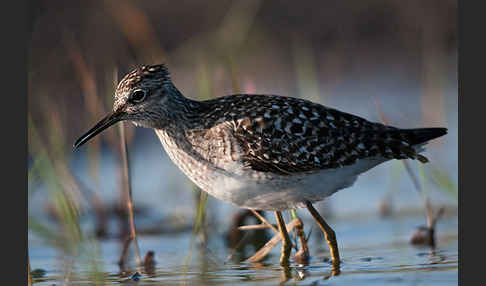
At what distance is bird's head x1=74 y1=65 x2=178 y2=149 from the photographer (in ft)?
26.6

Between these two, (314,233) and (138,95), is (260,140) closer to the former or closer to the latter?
(138,95)

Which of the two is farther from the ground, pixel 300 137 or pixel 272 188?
pixel 300 137

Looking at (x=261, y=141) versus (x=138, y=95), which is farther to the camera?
(x=138, y=95)

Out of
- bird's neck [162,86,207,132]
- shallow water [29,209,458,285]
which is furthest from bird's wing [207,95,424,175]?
shallow water [29,209,458,285]

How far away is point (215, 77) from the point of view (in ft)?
40.5

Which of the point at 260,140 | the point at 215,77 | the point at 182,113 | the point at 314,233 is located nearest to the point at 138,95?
the point at 182,113

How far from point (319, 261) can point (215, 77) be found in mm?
4670

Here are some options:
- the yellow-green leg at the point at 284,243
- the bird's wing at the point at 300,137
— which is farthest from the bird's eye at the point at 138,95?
the yellow-green leg at the point at 284,243

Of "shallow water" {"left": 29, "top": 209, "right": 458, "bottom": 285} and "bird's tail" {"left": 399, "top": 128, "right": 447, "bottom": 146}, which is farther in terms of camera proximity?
"bird's tail" {"left": 399, "top": 128, "right": 447, "bottom": 146}

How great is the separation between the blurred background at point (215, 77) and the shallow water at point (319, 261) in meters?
0.45

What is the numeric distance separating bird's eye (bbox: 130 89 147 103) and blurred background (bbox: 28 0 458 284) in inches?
52.5

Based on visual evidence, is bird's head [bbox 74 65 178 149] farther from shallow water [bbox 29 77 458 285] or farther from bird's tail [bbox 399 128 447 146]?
bird's tail [bbox 399 128 447 146]

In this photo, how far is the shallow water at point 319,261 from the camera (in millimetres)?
7617

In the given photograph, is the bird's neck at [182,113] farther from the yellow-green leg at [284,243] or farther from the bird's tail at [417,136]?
the bird's tail at [417,136]
